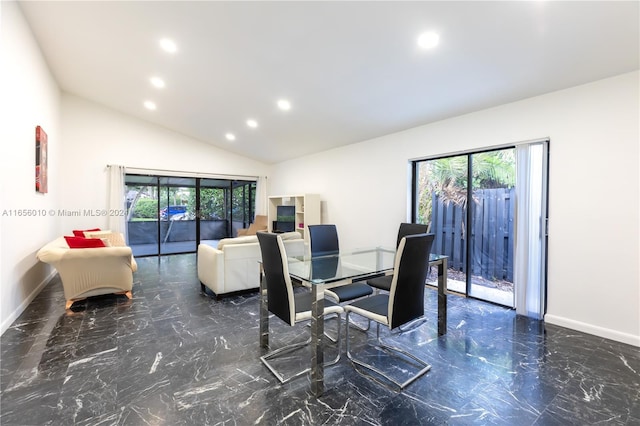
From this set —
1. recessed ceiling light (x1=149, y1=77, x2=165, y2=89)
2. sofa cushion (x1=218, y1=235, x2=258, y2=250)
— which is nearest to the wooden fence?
sofa cushion (x1=218, y1=235, x2=258, y2=250)

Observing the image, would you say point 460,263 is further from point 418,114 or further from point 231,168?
point 231,168

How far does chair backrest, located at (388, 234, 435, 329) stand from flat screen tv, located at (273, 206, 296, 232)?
15.1 ft

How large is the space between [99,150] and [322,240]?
17.8 feet

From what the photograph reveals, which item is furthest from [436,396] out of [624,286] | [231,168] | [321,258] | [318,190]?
[231,168]

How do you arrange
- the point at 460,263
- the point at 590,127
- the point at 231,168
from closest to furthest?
the point at 590,127 → the point at 460,263 → the point at 231,168

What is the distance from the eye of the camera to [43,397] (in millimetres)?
1801

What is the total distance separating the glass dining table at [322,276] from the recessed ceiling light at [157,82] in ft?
11.4

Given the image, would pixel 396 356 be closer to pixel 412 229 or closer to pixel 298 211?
pixel 412 229

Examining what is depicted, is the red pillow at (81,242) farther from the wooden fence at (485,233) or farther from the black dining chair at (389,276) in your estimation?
the wooden fence at (485,233)

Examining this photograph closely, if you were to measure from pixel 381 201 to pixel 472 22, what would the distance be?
113 inches

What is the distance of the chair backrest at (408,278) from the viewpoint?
1853mm

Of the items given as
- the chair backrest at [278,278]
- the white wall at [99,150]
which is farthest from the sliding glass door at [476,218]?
the white wall at [99,150]

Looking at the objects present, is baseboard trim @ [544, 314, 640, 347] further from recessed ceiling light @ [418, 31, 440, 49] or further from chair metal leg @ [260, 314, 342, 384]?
recessed ceiling light @ [418, 31, 440, 49]

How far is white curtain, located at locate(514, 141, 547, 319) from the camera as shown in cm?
307
